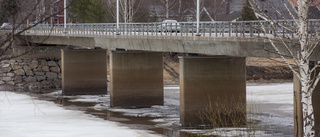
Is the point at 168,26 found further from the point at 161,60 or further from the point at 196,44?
the point at 196,44

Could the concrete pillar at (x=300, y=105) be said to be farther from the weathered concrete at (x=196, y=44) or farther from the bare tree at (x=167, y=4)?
the bare tree at (x=167, y=4)

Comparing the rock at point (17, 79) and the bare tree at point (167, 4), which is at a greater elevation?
the bare tree at point (167, 4)

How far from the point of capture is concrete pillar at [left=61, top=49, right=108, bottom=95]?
49625 mm

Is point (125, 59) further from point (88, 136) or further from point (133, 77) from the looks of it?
point (88, 136)

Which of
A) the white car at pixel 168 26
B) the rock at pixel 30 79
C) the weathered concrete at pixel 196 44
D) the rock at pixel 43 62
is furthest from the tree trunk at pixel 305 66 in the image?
the rock at pixel 43 62

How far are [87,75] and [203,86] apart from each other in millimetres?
21177

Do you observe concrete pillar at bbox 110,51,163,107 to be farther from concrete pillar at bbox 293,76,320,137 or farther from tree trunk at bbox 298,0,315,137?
tree trunk at bbox 298,0,315,137

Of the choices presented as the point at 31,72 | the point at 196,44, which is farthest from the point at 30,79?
the point at 196,44

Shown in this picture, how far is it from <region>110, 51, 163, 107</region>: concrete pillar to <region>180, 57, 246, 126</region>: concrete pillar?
9045mm

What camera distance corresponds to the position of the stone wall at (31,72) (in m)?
58.8

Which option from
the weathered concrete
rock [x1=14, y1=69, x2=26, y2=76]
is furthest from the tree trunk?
rock [x1=14, y1=69, x2=26, y2=76]

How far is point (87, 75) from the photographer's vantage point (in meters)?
49.7

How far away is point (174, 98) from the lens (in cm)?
4544

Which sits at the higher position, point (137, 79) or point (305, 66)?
point (305, 66)
